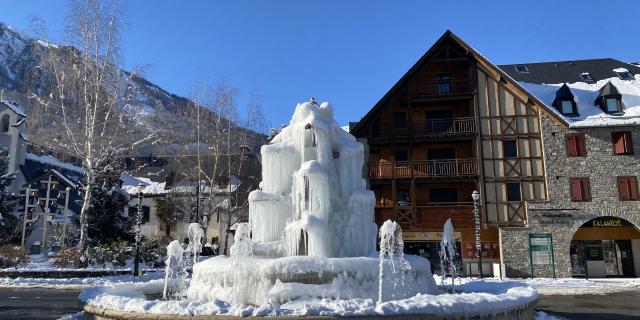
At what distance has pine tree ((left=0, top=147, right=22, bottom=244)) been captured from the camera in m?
34.0

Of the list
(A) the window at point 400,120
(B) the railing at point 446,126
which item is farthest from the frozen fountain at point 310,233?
(A) the window at point 400,120

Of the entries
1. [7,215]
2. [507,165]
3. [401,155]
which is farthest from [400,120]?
[7,215]

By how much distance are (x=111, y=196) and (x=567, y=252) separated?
105ft

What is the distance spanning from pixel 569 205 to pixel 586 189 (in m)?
1.47

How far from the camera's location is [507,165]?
3148cm

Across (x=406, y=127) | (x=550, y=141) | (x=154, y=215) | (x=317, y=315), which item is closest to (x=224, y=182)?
(x=154, y=215)

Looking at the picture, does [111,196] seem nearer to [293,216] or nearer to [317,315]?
[293,216]

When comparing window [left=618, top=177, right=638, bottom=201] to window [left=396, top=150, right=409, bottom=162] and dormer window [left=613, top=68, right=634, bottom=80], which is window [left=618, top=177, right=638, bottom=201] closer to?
dormer window [left=613, top=68, right=634, bottom=80]

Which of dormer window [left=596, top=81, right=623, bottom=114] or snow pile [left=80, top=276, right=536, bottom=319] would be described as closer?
snow pile [left=80, top=276, right=536, bottom=319]

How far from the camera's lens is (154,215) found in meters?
49.6

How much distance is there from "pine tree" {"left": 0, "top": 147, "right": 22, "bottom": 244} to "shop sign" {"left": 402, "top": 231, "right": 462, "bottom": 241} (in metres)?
28.2

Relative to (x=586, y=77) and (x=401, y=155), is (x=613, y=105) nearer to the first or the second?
(x=586, y=77)

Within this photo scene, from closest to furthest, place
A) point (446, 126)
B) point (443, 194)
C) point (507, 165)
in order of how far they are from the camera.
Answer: point (507, 165) → point (443, 194) → point (446, 126)

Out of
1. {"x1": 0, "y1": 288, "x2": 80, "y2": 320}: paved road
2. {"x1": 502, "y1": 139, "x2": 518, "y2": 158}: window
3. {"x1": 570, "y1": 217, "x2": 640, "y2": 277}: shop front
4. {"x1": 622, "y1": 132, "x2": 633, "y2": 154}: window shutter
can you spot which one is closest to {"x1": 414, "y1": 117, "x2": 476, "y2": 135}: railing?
{"x1": 502, "y1": 139, "x2": 518, "y2": 158}: window
